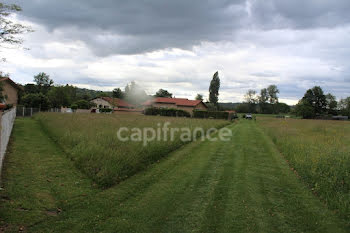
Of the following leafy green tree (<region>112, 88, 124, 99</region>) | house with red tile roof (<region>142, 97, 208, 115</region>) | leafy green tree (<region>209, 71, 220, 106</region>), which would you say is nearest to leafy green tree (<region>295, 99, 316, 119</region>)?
leafy green tree (<region>209, 71, 220, 106</region>)

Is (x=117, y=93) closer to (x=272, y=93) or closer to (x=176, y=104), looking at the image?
(x=176, y=104)

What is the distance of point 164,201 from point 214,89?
82238 millimetres

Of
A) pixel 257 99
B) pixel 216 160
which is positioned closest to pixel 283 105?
pixel 257 99

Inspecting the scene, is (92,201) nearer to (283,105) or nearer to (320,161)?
(320,161)

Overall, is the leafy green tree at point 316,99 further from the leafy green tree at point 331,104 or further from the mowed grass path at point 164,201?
the mowed grass path at point 164,201

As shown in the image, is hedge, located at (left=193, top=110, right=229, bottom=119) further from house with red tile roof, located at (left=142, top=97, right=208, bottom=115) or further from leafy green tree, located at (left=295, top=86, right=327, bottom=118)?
leafy green tree, located at (left=295, top=86, right=327, bottom=118)

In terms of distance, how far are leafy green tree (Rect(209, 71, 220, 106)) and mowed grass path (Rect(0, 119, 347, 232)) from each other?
7819cm

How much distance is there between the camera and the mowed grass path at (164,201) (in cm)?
459

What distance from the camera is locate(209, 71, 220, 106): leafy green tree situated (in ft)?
282

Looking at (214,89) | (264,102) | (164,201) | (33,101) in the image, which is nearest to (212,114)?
(33,101)

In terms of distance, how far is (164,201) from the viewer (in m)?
5.73

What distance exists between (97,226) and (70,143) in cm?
769

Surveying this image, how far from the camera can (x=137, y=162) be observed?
28.3 ft

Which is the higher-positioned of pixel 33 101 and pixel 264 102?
pixel 264 102
